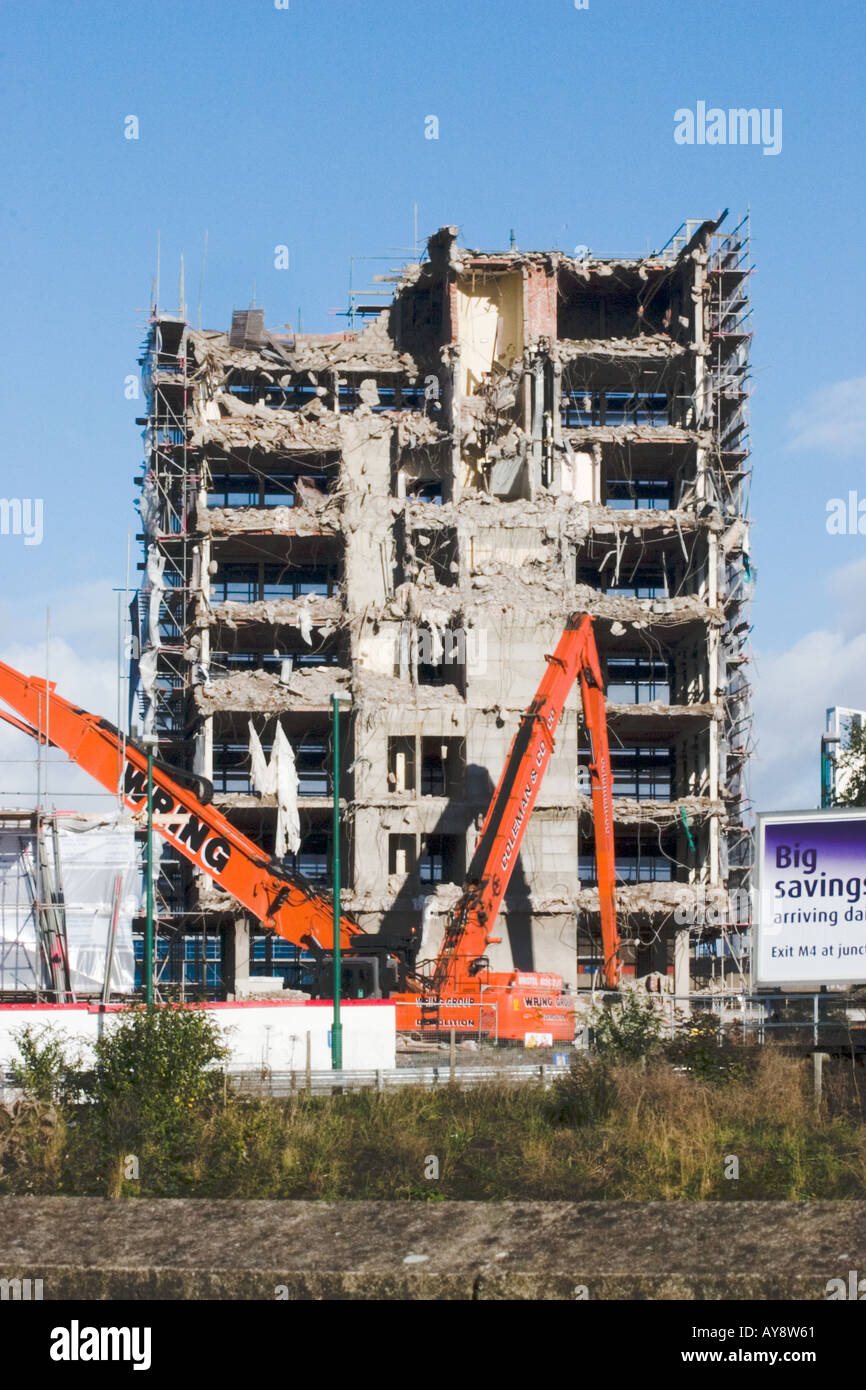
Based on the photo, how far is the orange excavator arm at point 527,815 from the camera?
47.0m

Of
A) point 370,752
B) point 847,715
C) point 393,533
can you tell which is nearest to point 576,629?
point 370,752

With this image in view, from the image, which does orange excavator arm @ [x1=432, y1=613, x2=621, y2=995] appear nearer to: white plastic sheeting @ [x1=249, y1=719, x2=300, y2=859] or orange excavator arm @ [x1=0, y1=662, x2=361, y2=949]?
orange excavator arm @ [x1=0, y1=662, x2=361, y2=949]

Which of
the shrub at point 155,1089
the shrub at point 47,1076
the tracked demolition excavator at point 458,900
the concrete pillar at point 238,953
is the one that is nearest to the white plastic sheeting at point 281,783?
the concrete pillar at point 238,953

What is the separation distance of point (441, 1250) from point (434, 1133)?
6464mm

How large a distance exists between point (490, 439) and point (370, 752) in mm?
15478

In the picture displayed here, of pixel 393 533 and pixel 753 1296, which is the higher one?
pixel 393 533

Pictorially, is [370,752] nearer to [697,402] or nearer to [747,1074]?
[697,402]

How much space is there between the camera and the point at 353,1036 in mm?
32812

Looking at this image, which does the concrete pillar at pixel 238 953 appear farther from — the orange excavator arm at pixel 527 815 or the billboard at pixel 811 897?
the billboard at pixel 811 897

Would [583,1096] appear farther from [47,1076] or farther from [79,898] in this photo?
[79,898]

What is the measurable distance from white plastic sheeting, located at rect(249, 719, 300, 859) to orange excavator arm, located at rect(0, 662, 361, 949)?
36.6 feet

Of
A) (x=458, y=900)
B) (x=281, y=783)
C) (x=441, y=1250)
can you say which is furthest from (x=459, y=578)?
(x=441, y=1250)

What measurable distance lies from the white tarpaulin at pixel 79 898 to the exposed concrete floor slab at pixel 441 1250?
34.3 meters

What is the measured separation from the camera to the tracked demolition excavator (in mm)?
43906
